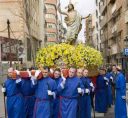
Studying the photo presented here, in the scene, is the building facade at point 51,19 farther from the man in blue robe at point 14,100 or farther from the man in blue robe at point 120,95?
the man in blue robe at point 14,100

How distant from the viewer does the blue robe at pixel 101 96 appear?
2070 centimetres

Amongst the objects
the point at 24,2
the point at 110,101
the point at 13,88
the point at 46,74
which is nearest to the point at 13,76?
the point at 13,88

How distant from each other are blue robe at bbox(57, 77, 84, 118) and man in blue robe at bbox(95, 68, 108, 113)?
6197 millimetres

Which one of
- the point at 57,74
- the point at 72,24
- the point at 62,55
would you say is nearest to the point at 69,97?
the point at 57,74

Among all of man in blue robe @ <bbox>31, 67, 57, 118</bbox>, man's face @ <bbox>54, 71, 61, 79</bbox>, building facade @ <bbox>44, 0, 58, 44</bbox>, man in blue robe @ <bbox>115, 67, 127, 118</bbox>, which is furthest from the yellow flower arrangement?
building facade @ <bbox>44, 0, 58, 44</bbox>

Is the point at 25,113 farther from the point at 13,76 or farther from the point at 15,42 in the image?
the point at 15,42

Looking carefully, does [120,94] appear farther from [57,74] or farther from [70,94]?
[70,94]

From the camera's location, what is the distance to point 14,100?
613 inches

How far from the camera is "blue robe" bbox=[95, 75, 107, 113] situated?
67.9ft

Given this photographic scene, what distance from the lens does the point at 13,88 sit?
15.6 m

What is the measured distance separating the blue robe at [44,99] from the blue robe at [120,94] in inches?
123

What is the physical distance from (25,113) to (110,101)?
27.5ft

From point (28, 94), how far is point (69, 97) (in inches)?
69.4

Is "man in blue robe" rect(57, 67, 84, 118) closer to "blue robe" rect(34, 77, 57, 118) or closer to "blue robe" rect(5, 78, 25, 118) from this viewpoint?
"blue robe" rect(34, 77, 57, 118)
